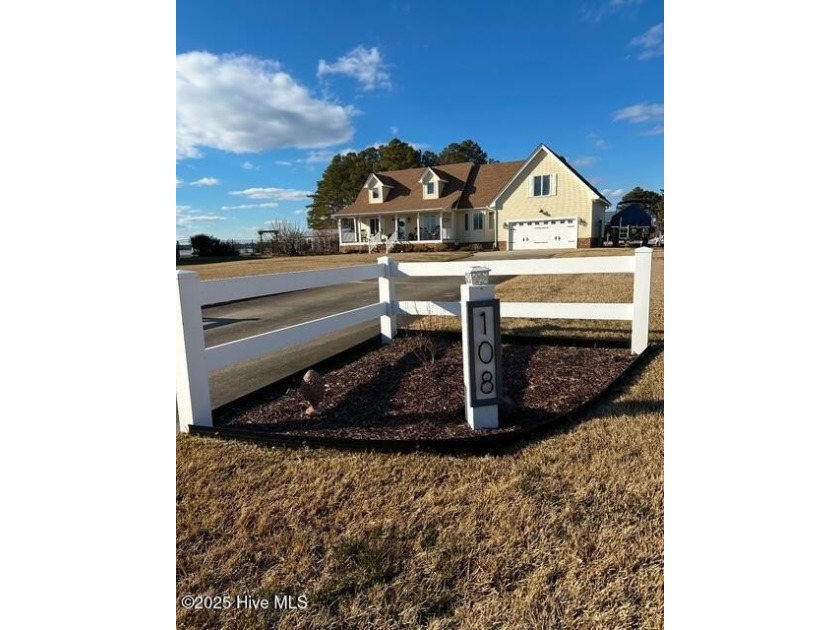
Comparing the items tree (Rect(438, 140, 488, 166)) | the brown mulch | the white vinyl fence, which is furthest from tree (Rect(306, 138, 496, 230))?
the brown mulch

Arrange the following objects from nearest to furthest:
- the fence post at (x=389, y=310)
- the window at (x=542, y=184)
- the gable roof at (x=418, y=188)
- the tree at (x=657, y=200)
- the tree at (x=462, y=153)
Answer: the tree at (x=657, y=200), the fence post at (x=389, y=310), the tree at (x=462, y=153), the window at (x=542, y=184), the gable roof at (x=418, y=188)

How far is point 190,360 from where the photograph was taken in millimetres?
2314

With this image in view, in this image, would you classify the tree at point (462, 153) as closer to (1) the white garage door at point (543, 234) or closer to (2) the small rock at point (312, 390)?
(1) the white garage door at point (543, 234)

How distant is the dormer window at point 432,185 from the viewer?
16016mm

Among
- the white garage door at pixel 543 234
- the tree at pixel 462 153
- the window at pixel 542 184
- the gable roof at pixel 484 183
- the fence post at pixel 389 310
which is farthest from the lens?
the gable roof at pixel 484 183

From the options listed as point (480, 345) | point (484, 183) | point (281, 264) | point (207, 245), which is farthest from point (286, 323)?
point (484, 183)

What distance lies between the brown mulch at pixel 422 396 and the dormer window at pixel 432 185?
13.1 m

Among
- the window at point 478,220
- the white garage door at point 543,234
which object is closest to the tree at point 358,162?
the white garage door at point 543,234

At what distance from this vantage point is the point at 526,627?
3.79 ft

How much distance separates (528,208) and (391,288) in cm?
325

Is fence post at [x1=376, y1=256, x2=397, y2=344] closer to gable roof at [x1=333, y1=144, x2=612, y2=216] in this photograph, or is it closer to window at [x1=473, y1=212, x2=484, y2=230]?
window at [x1=473, y1=212, x2=484, y2=230]

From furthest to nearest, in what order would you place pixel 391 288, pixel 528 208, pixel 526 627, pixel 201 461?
pixel 528 208, pixel 391 288, pixel 201 461, pixel 526 627
